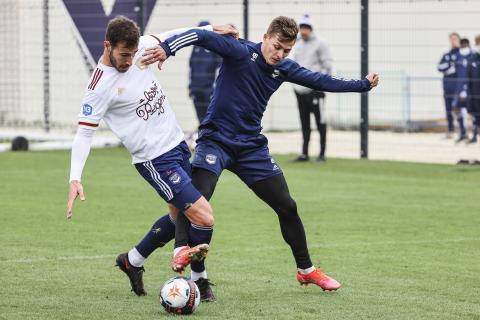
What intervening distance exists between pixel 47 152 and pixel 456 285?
1288 centimetres

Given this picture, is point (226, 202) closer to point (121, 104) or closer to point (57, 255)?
point (57, 255)

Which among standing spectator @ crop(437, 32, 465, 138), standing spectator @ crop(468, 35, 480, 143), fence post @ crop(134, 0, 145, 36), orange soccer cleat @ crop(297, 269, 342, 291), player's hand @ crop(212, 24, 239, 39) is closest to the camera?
player's hand @ crop(212, 24, 239, 39)

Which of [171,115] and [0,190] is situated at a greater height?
[171,115]

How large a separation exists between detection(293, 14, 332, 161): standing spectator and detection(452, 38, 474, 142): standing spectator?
160 inches

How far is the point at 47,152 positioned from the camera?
20484mm

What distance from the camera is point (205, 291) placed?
316 inches

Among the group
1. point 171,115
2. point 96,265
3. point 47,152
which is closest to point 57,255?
point 96,265

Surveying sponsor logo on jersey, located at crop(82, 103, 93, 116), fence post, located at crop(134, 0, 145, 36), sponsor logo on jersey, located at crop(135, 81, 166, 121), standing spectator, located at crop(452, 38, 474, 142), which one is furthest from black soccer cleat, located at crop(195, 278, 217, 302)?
fence post, located at crop(134, 0, 145, 36)

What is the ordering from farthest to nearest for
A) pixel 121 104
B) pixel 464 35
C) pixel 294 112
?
pixel 294 112 → pixel 464 35 → pixel 121 104

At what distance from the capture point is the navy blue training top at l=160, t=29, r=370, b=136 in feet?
27.1

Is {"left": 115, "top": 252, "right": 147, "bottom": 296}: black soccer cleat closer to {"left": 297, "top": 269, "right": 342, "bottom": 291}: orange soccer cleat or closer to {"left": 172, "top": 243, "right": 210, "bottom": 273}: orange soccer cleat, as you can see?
{"left": 172, "top": 243, "right": 210, "bottom": 273}: orange soccer cleat

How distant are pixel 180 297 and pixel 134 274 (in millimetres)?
867

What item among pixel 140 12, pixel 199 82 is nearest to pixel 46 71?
pixel 140 12

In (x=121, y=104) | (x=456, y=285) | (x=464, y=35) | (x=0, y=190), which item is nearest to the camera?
(x=121, y=104)
